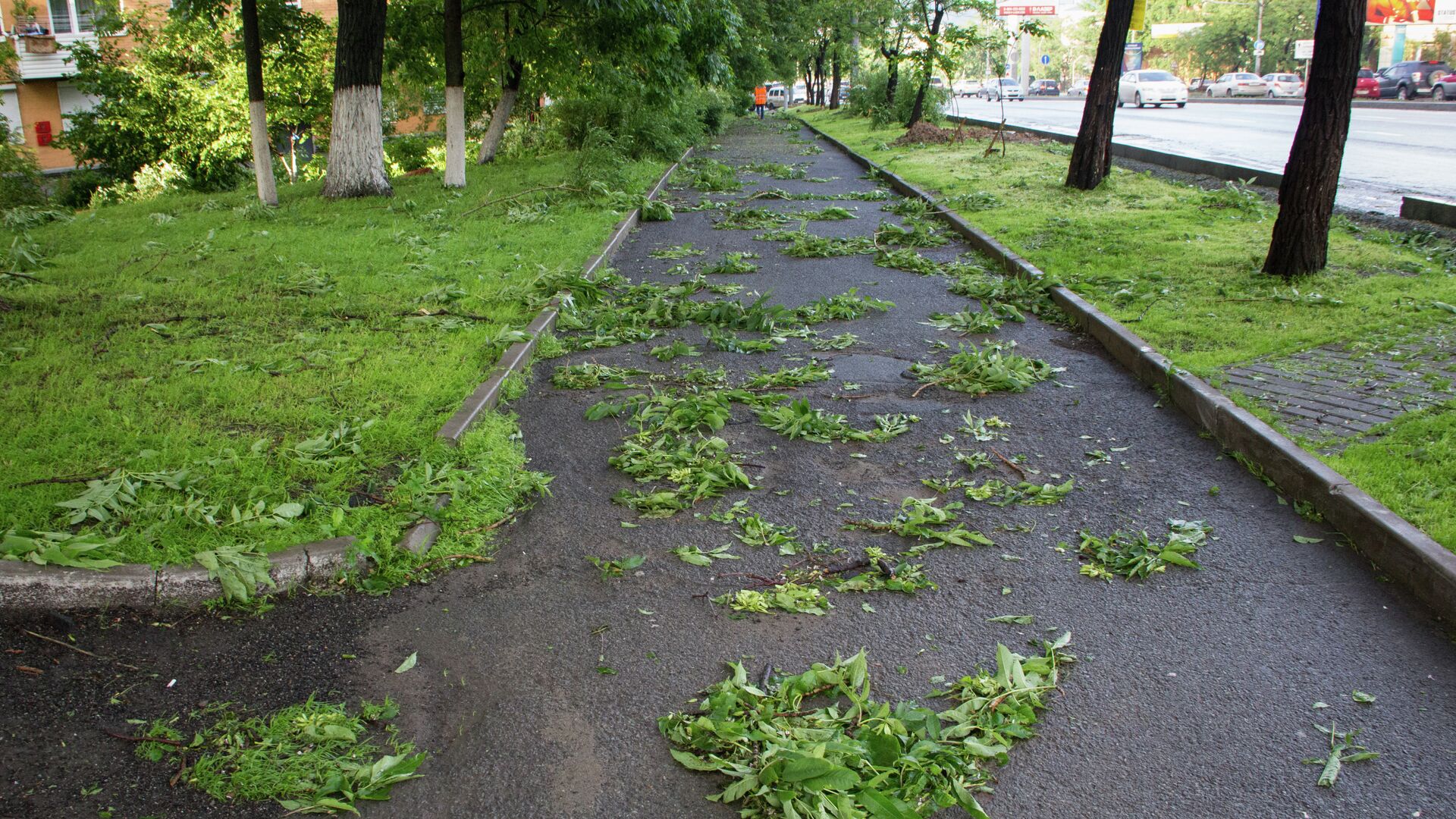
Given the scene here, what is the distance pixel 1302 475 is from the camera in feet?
15.5

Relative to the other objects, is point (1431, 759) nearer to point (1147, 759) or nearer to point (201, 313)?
point (1147, 759)

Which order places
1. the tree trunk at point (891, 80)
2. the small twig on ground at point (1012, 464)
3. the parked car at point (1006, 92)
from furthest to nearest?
1. the parked car at point (1006, 92)
2. the tree trunk at point (891, 80)
3. the small twig on ground at point (1012, 464)

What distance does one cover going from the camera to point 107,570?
12.6 feet

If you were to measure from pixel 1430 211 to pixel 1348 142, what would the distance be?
13.5m

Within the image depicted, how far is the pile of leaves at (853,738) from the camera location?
2785 millimetres

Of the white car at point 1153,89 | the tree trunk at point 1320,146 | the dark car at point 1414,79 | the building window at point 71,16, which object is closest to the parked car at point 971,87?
the white car at point 1153,89

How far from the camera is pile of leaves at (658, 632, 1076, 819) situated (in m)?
2.79

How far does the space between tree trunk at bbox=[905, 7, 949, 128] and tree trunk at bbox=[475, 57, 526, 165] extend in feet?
35.0

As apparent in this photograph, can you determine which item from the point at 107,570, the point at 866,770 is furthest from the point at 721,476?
the point at 107,570

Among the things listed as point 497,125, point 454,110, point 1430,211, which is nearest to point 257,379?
point 1430,211

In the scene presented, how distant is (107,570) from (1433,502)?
17.8 feet

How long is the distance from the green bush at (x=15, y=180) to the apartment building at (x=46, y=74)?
63.7ft

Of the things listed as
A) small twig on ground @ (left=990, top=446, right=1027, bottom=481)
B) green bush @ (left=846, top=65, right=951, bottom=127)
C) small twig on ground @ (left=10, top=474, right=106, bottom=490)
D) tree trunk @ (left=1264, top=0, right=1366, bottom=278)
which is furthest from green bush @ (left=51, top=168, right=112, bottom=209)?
small twig on ground @ (left=990, top=446, right=1027, bottom=481)

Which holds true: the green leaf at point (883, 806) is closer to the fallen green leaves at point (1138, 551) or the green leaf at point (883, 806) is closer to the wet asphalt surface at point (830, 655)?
the wet asphalt surface at point (830, 655)
